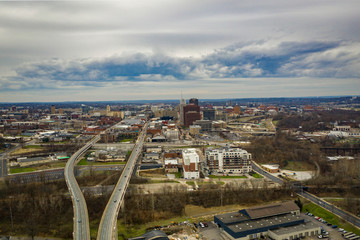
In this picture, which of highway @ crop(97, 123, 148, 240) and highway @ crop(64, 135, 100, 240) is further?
highway @ crop(97, 123, 148, 240)

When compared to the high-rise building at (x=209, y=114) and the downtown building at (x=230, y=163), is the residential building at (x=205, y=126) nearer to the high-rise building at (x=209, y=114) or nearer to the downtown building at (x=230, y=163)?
the high-rise building at (x=209, y=114)

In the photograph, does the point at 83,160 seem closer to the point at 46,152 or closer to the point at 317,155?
the point at 46,152

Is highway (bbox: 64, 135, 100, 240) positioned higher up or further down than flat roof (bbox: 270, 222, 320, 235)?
higher up

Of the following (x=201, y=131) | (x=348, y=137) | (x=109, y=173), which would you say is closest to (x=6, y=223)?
(x=109, y=173)

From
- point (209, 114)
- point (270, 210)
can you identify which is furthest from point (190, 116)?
point (270, 210)

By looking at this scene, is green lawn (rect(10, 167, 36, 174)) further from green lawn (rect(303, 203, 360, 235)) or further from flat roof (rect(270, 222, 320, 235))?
green lawn (rect(303, 203, 360, 235))

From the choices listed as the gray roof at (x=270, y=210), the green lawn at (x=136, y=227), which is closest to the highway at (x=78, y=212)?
the green lawn at (x=136, y=227)

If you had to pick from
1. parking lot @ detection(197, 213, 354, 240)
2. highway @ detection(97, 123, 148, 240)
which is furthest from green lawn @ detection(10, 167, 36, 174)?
parking lot @ detection(197, 213, 354, 240)
